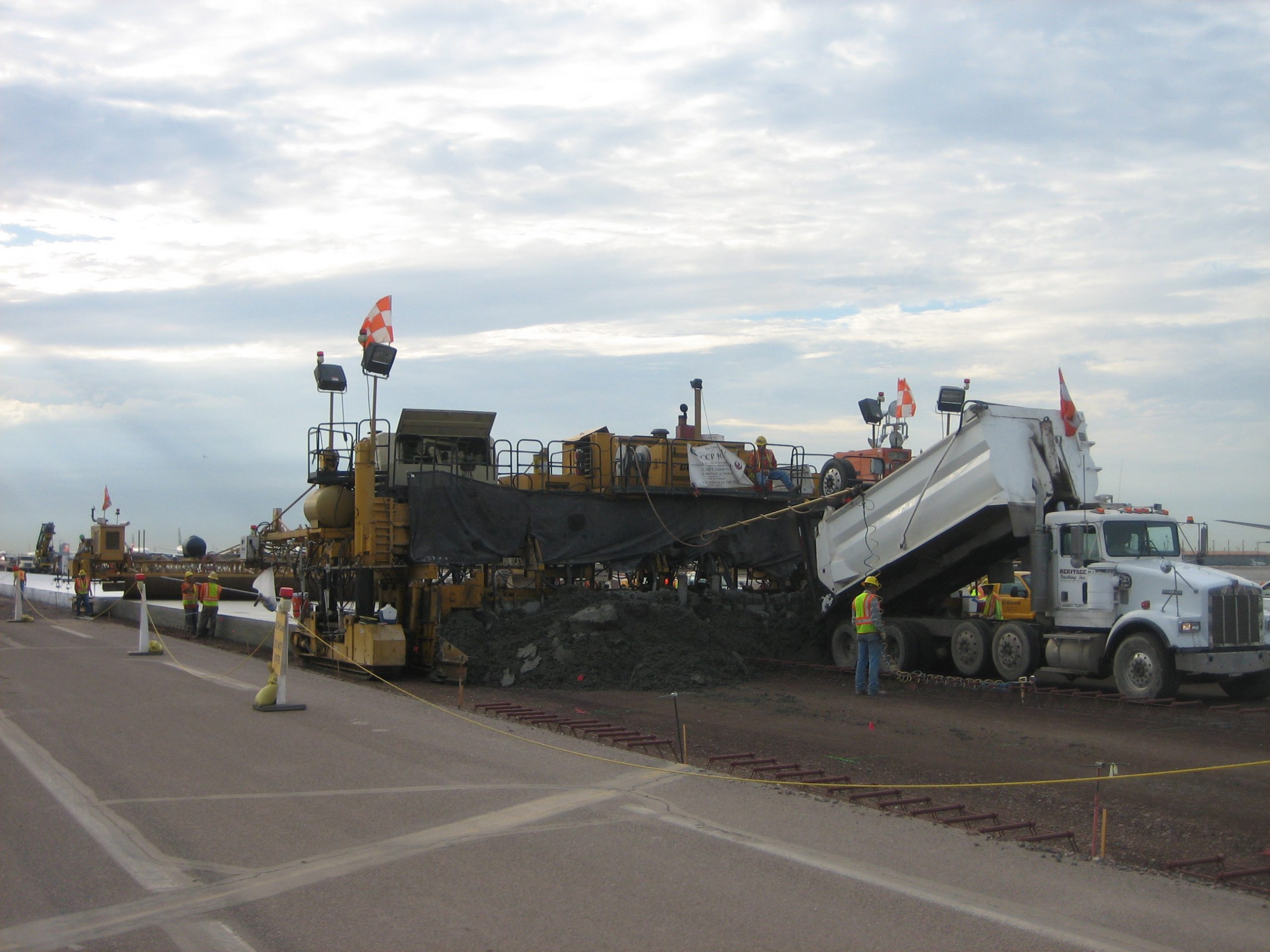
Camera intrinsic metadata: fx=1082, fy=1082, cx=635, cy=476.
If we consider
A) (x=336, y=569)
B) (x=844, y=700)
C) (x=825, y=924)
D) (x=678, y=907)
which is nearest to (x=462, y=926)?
(x=678, y=907)

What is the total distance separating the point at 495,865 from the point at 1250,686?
12.0 m

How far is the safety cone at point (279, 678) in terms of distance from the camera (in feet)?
43.4

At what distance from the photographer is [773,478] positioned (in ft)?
70.9

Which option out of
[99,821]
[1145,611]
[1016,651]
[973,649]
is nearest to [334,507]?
[973,649]

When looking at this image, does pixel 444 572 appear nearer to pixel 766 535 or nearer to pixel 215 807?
pixel 766 535

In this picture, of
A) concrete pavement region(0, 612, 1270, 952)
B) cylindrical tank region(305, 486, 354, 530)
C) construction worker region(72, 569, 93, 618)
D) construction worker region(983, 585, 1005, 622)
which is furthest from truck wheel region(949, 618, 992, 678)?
construction worker region(72, 569, 93, 618)

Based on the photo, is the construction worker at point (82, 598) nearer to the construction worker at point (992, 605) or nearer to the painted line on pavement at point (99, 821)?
the painted line on pavement at point (99, 821)

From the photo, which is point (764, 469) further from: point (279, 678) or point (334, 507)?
point (279, 678)

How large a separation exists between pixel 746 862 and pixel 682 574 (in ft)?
43.7

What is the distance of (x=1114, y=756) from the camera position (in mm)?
10719

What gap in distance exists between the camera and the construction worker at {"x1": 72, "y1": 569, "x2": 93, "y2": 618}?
34.8 meters

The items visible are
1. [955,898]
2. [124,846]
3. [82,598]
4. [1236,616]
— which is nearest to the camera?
[955,898]

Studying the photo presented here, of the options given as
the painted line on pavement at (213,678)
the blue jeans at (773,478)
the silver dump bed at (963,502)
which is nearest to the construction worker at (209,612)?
the painted line on pavement at (213,678)

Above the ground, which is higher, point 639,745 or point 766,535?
point 766,535
